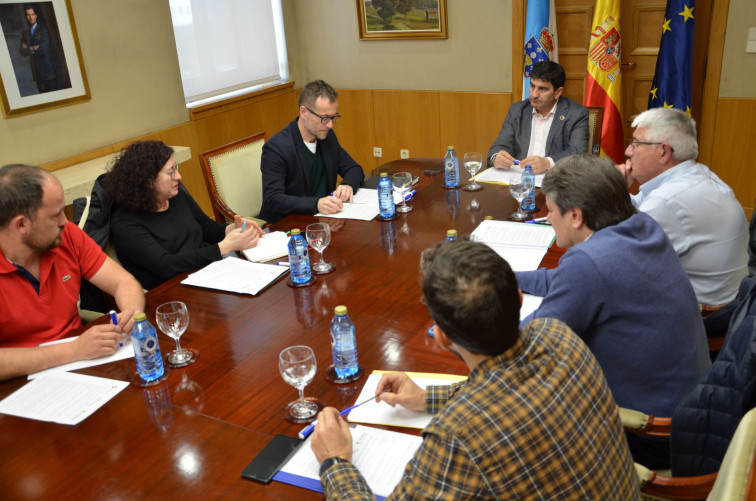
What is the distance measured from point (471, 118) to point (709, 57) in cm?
182

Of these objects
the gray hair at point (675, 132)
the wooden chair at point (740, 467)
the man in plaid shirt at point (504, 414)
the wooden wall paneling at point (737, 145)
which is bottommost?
the wooden wall paneling at point (737, 145)

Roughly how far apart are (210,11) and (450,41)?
6.43ft

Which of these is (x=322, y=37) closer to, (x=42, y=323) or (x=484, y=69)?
(x=484, y=69)

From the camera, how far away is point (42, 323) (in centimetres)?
210

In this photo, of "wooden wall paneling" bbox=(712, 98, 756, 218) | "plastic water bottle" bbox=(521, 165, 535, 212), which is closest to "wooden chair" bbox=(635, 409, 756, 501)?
"plastic water bottle" bbox=(521, 165, 535, 212)

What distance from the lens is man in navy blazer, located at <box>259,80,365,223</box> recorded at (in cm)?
311

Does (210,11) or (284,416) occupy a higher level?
(210,11)

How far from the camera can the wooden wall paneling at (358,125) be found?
19.2 ft

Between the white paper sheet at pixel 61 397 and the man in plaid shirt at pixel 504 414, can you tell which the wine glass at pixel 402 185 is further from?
the man in plaid shirt at pixel 504 414

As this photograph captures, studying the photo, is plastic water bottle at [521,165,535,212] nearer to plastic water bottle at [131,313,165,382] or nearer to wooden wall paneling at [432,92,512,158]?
plastic water bottle at [131,313,165,382]

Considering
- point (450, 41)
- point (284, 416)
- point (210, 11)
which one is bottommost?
point (284, 416)

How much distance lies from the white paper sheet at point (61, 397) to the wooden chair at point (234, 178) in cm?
161

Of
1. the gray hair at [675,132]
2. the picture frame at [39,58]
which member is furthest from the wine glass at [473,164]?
the picture frame at [39,58]

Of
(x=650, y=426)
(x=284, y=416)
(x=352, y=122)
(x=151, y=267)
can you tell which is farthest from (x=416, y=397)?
(x=352, y=122)
